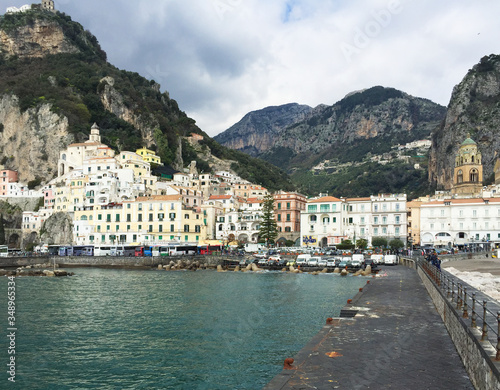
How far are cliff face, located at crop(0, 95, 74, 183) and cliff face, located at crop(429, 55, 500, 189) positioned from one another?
11143 centimetres

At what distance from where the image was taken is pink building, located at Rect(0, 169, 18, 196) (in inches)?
3971

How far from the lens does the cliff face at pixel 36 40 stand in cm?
14625

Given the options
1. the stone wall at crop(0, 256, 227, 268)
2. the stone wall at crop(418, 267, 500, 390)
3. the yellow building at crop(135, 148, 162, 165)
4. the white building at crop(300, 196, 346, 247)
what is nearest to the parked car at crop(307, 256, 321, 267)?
the stone wall at crop(0, 256, 227, 268)

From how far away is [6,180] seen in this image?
101625 mm

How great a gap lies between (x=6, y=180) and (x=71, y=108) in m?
26.2

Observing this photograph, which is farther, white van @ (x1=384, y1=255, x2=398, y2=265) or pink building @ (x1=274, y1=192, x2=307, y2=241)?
pink building @ (x1=274, y1=192, x2=307, y2=241)

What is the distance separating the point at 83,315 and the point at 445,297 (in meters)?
19.8

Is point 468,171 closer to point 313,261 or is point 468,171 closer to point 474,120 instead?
point 474,120

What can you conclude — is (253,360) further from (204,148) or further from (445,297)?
(204,148)

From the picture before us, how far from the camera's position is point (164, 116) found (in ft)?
461

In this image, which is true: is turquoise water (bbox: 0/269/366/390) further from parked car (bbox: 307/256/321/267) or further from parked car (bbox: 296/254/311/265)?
parked car (bbox: 296/254/311/265)

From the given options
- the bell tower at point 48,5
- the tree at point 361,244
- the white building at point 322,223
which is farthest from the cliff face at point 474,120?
the bell tower at point 48,5

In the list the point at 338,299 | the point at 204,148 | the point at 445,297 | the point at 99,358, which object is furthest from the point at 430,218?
the point at 204,148

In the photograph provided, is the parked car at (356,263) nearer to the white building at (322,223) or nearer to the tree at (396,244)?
the tree at (396,244)
